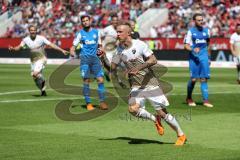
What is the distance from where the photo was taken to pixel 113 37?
2444cm

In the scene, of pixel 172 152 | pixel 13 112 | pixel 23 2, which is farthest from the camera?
pixel 23 2

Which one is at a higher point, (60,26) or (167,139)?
(167,139)

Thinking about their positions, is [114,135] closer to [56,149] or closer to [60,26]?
[56,149]

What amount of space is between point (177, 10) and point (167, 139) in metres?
39.5

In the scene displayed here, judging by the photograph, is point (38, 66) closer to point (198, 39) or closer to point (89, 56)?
point (89, 56)

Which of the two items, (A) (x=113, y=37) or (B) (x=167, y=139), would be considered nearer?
(B) (x=167, y=139)

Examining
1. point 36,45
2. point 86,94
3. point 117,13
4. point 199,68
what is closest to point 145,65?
point 86,94

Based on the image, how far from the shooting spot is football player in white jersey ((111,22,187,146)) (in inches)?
469

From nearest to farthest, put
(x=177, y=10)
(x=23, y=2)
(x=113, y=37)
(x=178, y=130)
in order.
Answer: (x=178, y=130) < (x=113, y=37) < (x=177, y=10) < (x=23, y=2)

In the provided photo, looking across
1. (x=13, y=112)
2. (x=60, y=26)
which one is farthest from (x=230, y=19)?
(x=13, y=112)

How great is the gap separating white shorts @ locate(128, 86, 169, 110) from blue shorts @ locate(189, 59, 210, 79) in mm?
→ 7324

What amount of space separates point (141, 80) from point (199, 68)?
7.67 metres

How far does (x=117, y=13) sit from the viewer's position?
53.4 m

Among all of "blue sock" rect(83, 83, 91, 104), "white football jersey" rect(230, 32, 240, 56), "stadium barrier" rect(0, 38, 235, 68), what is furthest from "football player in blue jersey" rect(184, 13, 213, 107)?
"stadium barrier" rect(0, 38, 235, 68)
